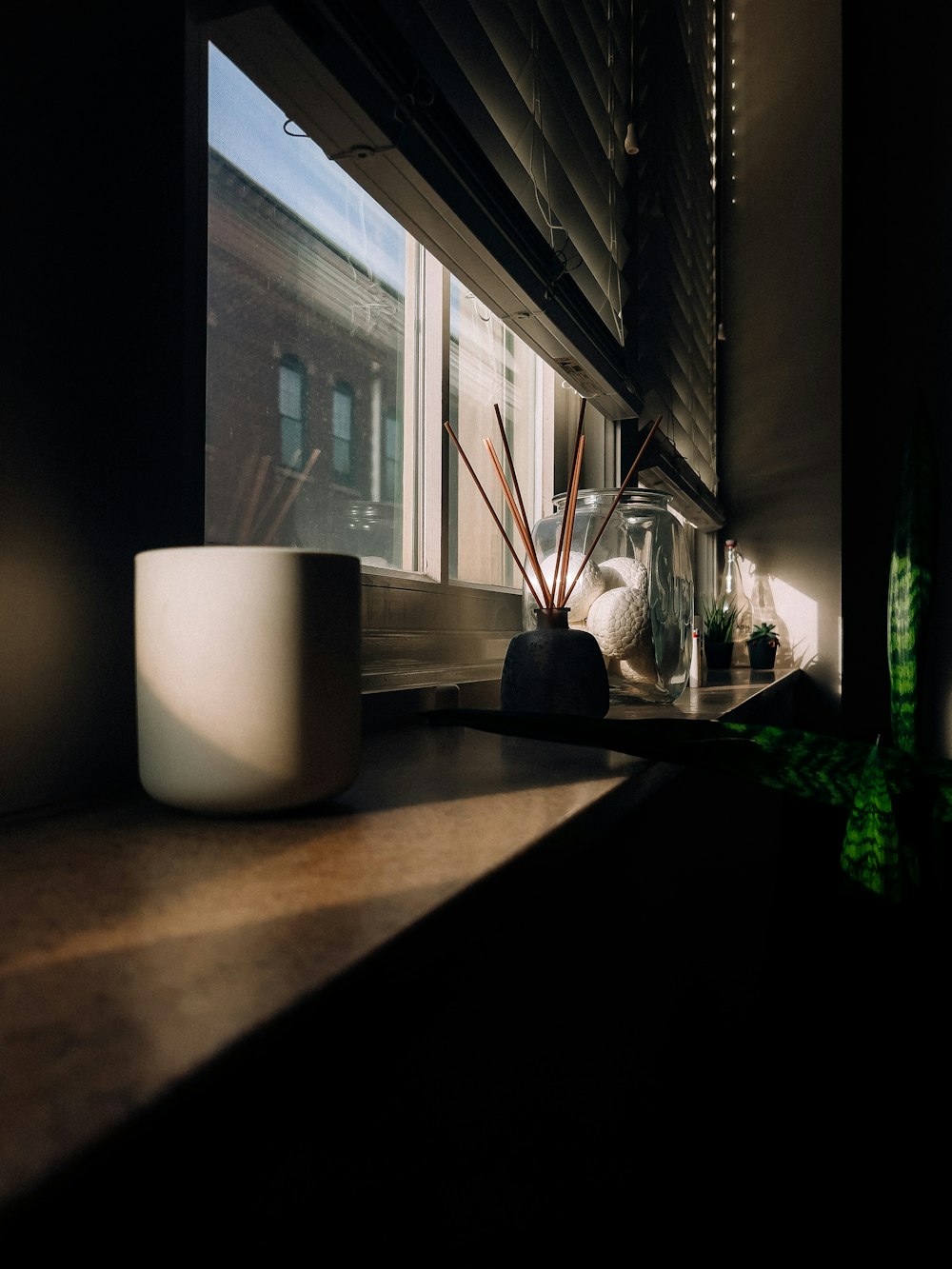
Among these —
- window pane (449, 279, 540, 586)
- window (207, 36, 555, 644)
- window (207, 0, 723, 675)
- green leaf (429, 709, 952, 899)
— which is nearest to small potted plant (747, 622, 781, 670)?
window (207, 0, 723, 675)

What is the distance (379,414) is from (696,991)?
0.72m

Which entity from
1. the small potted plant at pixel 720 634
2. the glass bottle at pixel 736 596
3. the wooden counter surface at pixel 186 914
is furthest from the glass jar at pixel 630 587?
the glass bottle at pixel 736 596

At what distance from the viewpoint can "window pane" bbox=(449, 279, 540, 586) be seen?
42.6 inches

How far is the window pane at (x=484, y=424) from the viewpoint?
1.08m

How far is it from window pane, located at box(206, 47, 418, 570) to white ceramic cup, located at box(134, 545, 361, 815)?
0.30 m

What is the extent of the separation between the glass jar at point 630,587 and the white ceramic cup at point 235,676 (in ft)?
1.51

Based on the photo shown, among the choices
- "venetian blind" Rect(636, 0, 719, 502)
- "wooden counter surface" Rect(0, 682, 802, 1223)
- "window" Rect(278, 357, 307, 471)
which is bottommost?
"wooden counter surface" Rect(0, 682, 802, 1223)

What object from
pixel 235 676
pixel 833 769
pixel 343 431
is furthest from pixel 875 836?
pixel 343 431

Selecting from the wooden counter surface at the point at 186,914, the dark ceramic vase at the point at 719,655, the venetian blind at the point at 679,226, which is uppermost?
the venetian blind at the point at 679,226

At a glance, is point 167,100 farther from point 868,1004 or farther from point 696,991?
point 696,991

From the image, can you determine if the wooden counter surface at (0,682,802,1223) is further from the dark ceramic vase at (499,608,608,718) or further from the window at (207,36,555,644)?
the window at (207,36,555,644)

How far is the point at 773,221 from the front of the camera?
89.0 inches

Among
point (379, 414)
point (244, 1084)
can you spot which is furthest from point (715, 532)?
point (244, 1084)

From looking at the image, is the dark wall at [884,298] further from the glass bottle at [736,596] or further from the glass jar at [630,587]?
the glass jar at [630,587]
